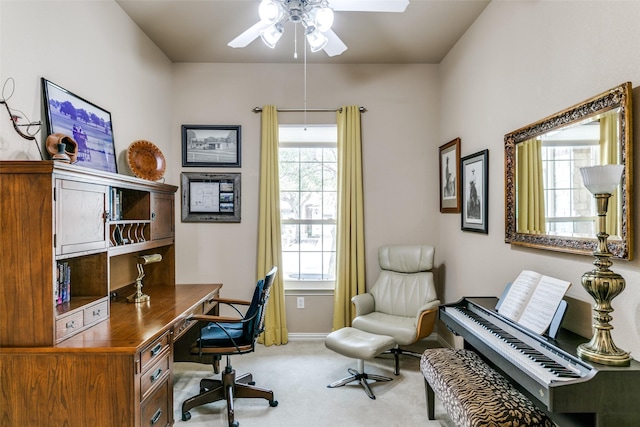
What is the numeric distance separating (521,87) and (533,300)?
1399 millimetres

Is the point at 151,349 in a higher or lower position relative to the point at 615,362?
lower

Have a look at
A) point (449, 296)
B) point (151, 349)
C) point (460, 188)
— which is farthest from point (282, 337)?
point (460, 188)

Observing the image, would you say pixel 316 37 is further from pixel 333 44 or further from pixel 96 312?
pixel 96 312

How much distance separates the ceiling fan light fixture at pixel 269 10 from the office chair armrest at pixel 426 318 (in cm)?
246

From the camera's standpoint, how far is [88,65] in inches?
96.1

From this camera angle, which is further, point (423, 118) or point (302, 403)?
point (423, 118)

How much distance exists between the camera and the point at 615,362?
1348 mm

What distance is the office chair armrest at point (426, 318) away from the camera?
300 cm

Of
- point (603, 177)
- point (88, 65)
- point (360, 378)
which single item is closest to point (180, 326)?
point (360, 378)

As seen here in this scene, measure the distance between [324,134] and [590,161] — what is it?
2.61 m

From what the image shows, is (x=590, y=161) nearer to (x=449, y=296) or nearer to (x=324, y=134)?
(x=449, y=296)

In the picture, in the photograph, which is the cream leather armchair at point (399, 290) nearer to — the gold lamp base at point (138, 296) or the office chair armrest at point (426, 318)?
the office chair armrest at point (426, 318)

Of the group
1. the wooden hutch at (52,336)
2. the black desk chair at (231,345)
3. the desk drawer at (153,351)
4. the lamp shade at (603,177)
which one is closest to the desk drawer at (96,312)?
the wooden hutch at (52,336)

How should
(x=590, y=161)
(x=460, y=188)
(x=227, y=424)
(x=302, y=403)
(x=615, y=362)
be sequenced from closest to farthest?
(x=615, y=362), (x=590, y=161), (x=227, y=424), (x=302, y=403), (x=460, y=188)
